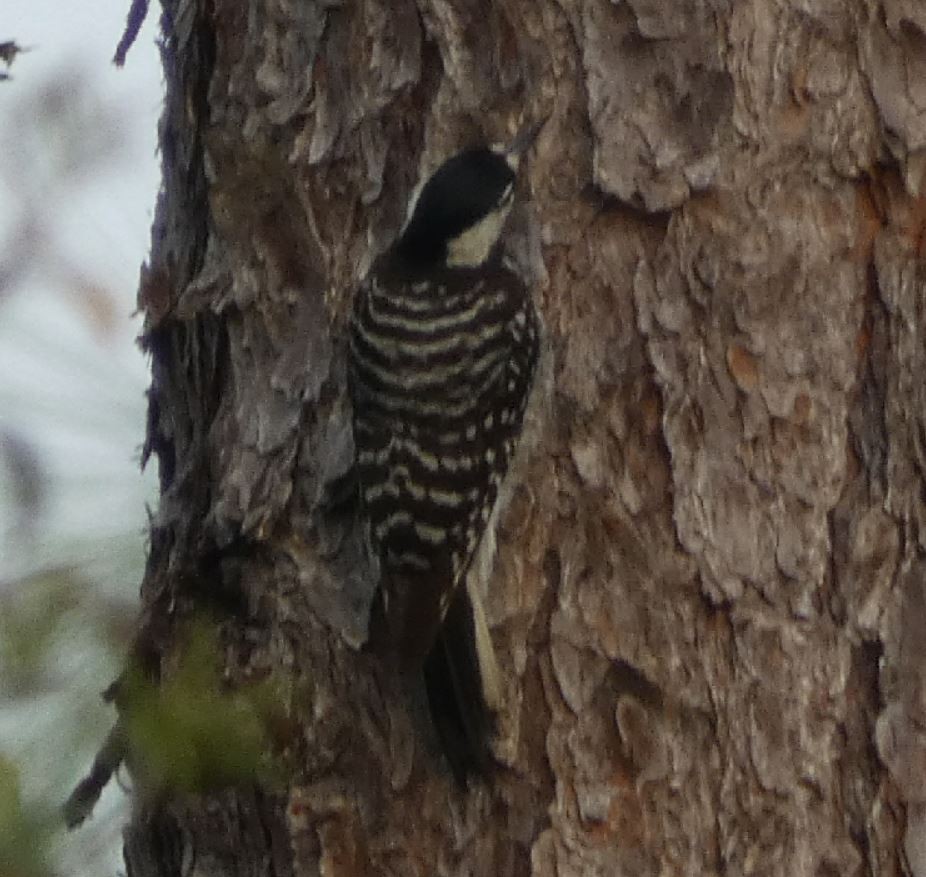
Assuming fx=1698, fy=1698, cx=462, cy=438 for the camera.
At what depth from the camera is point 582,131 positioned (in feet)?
7.61

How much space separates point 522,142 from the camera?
232 cm

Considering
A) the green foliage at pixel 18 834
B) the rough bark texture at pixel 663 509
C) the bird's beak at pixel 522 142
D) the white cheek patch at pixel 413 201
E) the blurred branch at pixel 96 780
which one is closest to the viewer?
the green foliage at pixel 18 834

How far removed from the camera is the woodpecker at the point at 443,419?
223cm

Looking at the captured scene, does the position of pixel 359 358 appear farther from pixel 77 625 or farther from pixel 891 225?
pixel 77 625

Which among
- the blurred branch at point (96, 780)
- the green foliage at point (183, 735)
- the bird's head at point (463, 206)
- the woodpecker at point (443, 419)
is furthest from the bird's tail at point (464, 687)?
the green foliage at point (183, 735)

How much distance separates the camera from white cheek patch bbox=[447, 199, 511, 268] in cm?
244

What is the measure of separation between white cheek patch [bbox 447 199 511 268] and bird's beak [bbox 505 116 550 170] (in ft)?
0.31

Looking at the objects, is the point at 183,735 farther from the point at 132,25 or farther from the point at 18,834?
the point at 132,25

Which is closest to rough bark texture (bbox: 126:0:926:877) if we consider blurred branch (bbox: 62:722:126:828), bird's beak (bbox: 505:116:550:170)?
bird's beak (bbox: 505:116:550:170)

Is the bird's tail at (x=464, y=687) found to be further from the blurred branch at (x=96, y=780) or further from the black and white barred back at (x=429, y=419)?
the blurred branch at (x=96, y=780)

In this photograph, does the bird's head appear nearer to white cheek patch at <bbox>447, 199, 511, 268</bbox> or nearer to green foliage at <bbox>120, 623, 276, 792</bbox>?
white cheek patch at <bbox>447, 199, 511, 268</bbox>

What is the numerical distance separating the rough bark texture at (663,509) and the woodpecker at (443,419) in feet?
0.15

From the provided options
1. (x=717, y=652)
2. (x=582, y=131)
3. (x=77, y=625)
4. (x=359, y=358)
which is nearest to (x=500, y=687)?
(x=717, y=652)

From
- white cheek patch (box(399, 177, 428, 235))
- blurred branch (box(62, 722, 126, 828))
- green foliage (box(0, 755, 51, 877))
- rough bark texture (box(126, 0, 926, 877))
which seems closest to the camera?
green foliage (box(0, 755, 51, 877))
